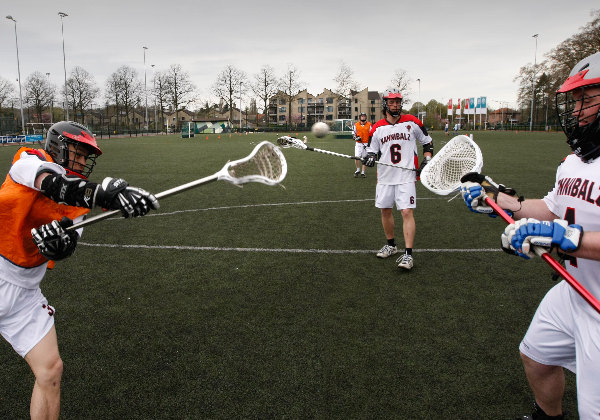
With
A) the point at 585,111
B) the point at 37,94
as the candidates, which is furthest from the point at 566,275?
the point at 37,94

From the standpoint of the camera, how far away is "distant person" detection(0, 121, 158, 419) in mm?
2600

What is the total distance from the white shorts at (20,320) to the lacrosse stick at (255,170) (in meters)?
0.68

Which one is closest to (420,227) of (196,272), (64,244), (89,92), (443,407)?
(196,272)

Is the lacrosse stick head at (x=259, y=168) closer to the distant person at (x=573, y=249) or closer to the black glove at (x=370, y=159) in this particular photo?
the distant person at (x=573, y=249)

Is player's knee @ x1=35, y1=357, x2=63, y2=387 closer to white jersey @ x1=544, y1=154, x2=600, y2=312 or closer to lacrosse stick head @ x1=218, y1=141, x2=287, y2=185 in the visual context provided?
lacrosse stick head @ x1=218, y1=141, x2=287, y2=185

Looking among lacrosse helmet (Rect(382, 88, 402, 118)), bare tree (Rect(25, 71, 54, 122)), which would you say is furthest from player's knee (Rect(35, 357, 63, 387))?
bare tree (Rect(25, 71, 54, 122))

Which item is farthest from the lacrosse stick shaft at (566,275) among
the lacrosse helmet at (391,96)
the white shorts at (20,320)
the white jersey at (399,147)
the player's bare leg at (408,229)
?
the lacrosse helmet at (391,96)

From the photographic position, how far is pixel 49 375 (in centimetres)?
262

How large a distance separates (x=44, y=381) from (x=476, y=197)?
3.27 m

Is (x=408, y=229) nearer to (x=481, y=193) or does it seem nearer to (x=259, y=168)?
(x=481, y=193)

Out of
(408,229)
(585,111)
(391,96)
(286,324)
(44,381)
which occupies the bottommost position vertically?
(286,324)

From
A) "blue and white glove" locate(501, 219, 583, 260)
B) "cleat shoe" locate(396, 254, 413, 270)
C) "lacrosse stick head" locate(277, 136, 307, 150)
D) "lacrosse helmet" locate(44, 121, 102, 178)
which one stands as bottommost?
"cleat shoe" locate(396, 254, 413, 270)

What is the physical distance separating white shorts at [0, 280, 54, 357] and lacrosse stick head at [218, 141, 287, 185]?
1.59 meters

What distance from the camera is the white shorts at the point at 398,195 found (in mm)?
6445
